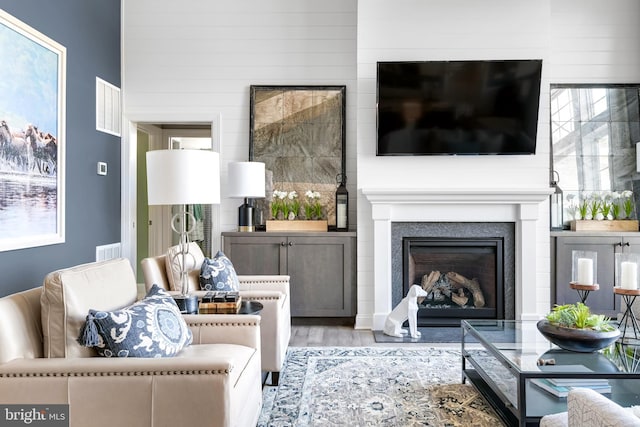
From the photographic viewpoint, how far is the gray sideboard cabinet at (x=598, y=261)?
4.36 m

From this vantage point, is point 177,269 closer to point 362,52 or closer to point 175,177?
point 175,177

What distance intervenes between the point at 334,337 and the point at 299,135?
2076 millimetres

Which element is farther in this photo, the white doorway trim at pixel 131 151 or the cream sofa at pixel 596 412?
the white doorway trim at pixel 131 151

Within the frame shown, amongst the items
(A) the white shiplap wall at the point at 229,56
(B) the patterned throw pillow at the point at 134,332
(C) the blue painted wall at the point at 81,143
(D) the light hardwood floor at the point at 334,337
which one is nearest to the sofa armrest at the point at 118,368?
(B) the patterned throw pillow at the point at 134,332

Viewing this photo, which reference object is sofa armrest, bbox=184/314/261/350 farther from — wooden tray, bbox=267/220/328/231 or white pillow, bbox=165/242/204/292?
wooden tray, bbox=267/220/328/231

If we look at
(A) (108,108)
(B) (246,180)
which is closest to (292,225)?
(B) (246,180)

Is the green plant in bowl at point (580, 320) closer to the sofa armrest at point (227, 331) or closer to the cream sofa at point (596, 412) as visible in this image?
the cream sofa at point (596, 412)

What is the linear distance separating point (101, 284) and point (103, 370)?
0.53m

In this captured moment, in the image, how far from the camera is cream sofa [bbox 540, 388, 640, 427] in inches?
42.1

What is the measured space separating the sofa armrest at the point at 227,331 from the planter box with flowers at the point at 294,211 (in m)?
2.43

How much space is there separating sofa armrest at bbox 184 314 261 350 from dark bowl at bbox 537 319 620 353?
1463 millimetres

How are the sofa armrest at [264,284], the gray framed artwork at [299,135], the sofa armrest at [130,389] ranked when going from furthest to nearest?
the gray framed artwork at [299,135], the sofa armrest at [264,284], the sofa armrest at [130,389]

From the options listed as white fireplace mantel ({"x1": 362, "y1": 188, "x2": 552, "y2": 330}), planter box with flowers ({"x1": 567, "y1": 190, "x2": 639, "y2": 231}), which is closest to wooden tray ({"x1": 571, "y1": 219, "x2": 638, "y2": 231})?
planter box with flowers ({"x1": 567, "y1": 190, "x2": 639, "y2": 231})

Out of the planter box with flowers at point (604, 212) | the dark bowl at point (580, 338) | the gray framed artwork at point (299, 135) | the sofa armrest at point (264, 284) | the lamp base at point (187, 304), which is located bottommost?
the dark bowl at point (580, 338)
